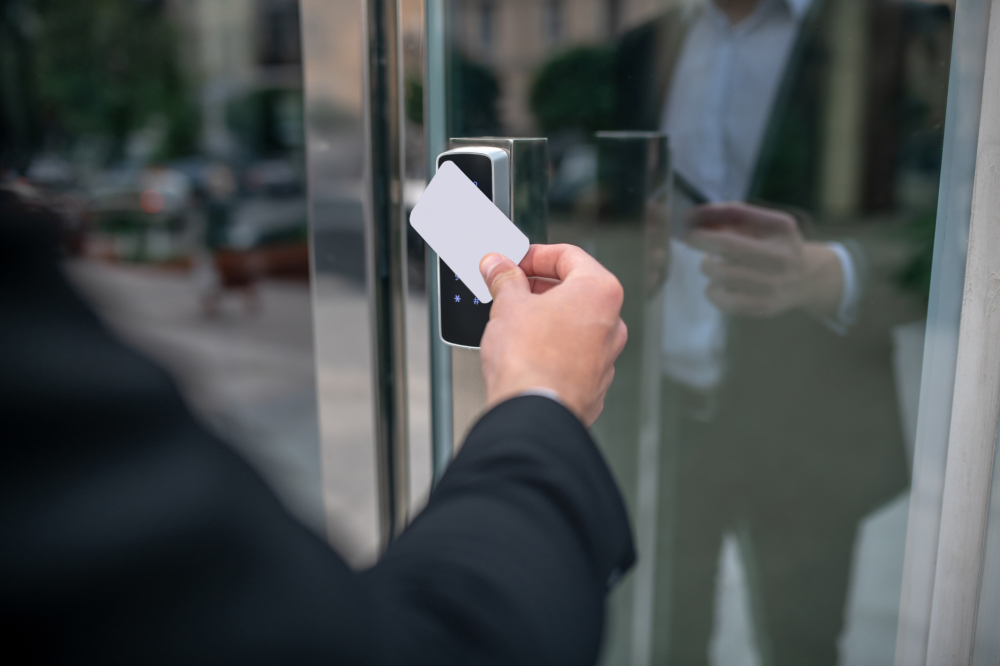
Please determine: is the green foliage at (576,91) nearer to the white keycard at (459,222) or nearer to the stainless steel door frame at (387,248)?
the stainless steel door frame at (387,248)

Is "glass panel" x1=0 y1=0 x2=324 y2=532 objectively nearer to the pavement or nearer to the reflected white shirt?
the pavement

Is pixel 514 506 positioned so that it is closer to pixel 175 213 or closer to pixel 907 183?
pixel 907 183

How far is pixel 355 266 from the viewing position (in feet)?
3.57

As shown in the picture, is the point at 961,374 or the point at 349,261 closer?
the point at 961,374

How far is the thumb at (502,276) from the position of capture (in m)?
0.63

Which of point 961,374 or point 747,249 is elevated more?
point 747,249

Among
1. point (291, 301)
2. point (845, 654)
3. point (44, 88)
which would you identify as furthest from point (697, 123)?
point (44, 88)

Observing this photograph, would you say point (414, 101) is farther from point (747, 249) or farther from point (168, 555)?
point (168, 555)

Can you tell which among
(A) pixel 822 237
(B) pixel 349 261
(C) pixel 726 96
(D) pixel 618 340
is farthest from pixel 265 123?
(D) pixel 618 340

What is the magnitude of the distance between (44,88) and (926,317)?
711 centimetres

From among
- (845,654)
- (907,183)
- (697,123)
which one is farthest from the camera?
(845,654)

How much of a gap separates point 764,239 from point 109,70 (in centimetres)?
681

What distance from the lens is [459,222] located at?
700mm

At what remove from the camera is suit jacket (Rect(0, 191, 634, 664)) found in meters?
0.31
